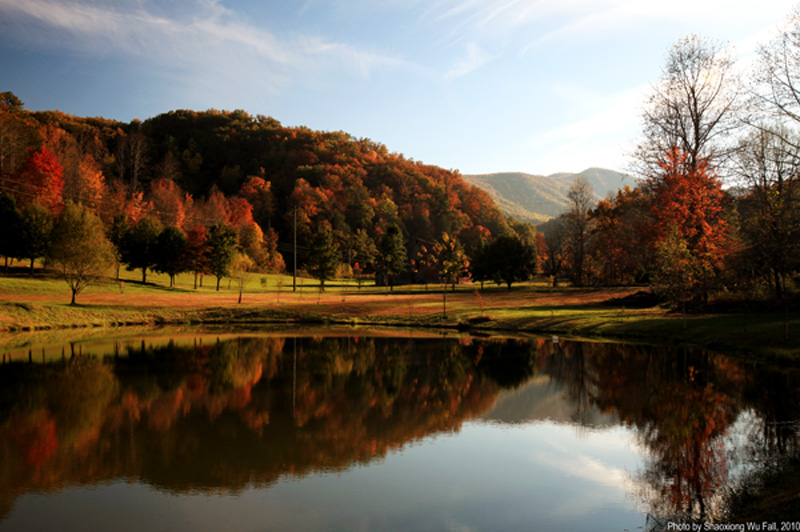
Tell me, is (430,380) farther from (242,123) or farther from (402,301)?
(242,123)

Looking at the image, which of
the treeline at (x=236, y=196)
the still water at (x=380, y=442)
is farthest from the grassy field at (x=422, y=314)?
the treeline at (x=236, y=196)

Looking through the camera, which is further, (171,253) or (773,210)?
(171,253)

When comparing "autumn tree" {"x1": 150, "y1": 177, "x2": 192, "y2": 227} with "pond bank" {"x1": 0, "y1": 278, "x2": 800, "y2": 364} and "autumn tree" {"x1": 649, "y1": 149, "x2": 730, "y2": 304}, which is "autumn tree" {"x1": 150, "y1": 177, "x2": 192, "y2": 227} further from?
"autumn tree" {"x1": 649, "y1": 149, "x2": 730, "y2": 304}

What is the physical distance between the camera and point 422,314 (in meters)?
40.9

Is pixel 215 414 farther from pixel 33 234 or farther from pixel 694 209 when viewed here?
pixel 33 234

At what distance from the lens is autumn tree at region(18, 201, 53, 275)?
165ft

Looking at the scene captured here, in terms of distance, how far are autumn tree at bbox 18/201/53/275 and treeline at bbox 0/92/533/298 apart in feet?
0.32

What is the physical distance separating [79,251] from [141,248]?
74.6ft

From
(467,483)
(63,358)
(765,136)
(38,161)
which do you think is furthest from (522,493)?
(38,161)

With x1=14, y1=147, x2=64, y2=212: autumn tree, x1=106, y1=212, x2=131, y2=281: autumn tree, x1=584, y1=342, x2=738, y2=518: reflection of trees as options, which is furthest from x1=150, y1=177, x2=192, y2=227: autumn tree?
x1=584, y1=342, x2=738, y2=518: reflection of trees

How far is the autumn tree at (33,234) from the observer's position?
5025 cm

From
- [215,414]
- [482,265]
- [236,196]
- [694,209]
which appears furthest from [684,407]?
[236,196]

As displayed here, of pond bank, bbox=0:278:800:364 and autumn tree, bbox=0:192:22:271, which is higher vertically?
autumn tree, bbox=0:192:22:271

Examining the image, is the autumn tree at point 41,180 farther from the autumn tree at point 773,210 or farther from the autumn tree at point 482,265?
the autumn tree at point 773,210
